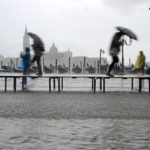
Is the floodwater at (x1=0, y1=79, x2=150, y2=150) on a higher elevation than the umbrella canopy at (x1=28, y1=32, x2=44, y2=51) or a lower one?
lower

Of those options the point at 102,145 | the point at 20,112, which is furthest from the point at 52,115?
the point at 102,145

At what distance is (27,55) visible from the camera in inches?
779

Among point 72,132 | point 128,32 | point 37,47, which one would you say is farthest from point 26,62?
point 72,132

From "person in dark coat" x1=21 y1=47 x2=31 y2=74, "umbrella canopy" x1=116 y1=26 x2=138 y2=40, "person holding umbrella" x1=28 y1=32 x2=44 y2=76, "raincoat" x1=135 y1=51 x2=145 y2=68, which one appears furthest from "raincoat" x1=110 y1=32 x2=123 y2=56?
"raincoat" x1=135 y1=51 x2=145 y2=68

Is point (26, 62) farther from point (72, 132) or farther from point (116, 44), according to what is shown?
point (72, 132)

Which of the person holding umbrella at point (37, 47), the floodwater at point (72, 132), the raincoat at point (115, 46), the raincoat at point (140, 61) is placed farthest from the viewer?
the raincoat at point (140, 61)

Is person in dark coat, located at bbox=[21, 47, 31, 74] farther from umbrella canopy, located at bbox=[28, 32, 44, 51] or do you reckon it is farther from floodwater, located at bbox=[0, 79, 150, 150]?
floodwater, located at bbox=[0, 79, 150, 150]

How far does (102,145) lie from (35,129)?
151 centimetres

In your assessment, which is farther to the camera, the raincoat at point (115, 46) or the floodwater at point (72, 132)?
the raincoat at point (115, 46)

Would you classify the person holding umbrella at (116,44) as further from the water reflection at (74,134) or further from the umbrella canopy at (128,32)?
the water reflection at (74,134)

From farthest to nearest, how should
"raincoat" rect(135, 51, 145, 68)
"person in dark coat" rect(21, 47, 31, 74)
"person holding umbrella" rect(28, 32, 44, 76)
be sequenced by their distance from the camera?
"raincoat" rect(135, 51, 145, 68) → "person in dark coat" rect(21, 47, 31, 74) → "person holding umbrella" rect(28, 32, 44, 76)

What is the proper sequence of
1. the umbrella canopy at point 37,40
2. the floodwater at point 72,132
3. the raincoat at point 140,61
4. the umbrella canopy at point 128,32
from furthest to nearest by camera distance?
1. the raincoat at point 140,61
2. the umbrella canopy at point 37,40
3. the umbrella canopy at point 128,32
4. the floodwater at point 72,132

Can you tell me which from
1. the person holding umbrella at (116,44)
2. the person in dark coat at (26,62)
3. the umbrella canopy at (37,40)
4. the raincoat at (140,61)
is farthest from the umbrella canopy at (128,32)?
the person in dark coat at (26,62)

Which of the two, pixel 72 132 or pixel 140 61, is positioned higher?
pixel 140 61
